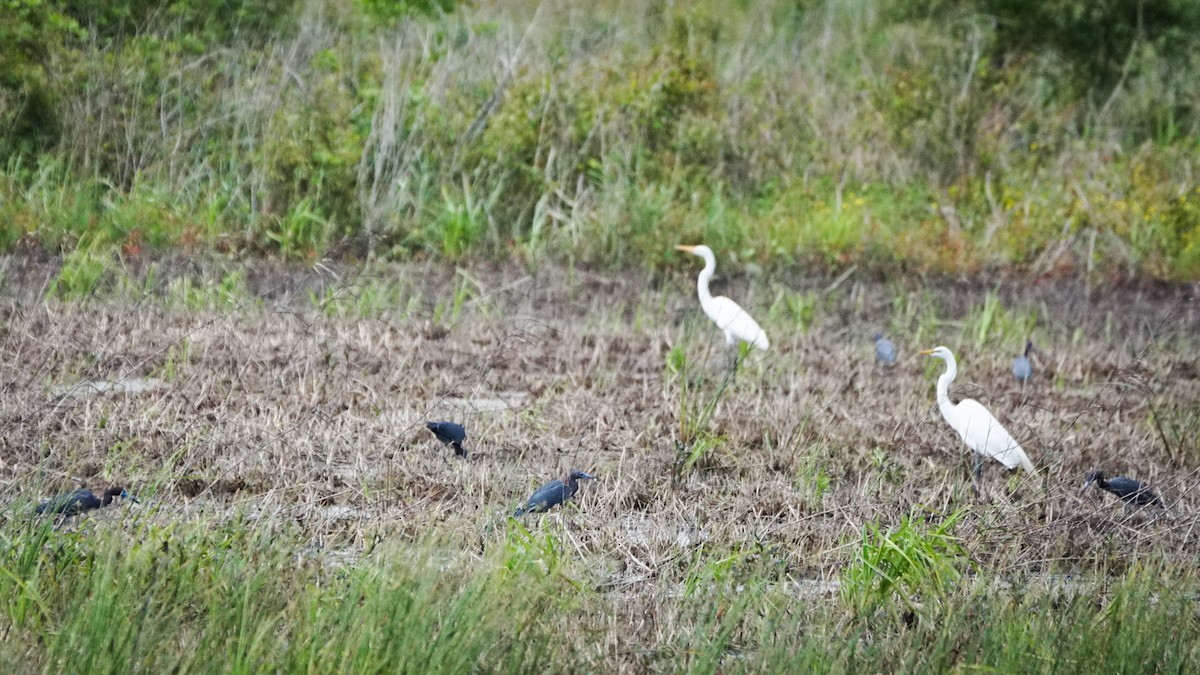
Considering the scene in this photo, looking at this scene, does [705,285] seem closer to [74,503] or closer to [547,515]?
[547,515]

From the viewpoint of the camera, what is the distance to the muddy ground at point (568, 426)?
3779 mm

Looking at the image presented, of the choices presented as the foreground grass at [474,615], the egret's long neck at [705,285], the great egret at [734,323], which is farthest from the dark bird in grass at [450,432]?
the egret's long neck at [705,285]

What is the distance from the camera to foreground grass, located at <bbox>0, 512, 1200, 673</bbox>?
2.63 meters

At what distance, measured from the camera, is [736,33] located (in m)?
13.8

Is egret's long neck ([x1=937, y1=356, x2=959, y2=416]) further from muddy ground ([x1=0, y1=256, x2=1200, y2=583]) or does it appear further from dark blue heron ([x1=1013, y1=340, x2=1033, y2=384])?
dark blue heron ([x1=1013, y1=340, x2=1033, y2=384])

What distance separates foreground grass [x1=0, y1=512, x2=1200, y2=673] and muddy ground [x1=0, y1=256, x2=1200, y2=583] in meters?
0.18

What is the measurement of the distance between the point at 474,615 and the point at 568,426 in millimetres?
2193

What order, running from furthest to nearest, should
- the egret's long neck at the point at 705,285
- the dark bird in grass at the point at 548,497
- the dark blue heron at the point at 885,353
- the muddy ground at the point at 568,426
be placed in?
1. the egret's long neck at the point at 705,285
2. the dark blue heron at the point at 885,353
3. the muddy ground at the point at 568,426
4. the dark bird in grass at the point at 548,497

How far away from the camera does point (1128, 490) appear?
4082mm

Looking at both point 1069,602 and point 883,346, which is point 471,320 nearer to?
point 883,346

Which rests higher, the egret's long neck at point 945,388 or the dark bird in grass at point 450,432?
the dark bird in grass at point 450,432

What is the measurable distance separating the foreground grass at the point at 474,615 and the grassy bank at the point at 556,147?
395 centimetres

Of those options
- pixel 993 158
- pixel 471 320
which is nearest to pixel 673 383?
pixel 471 320

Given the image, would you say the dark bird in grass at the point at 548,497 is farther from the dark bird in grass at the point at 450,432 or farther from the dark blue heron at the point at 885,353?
the dark blue heron at the point at 885,353
